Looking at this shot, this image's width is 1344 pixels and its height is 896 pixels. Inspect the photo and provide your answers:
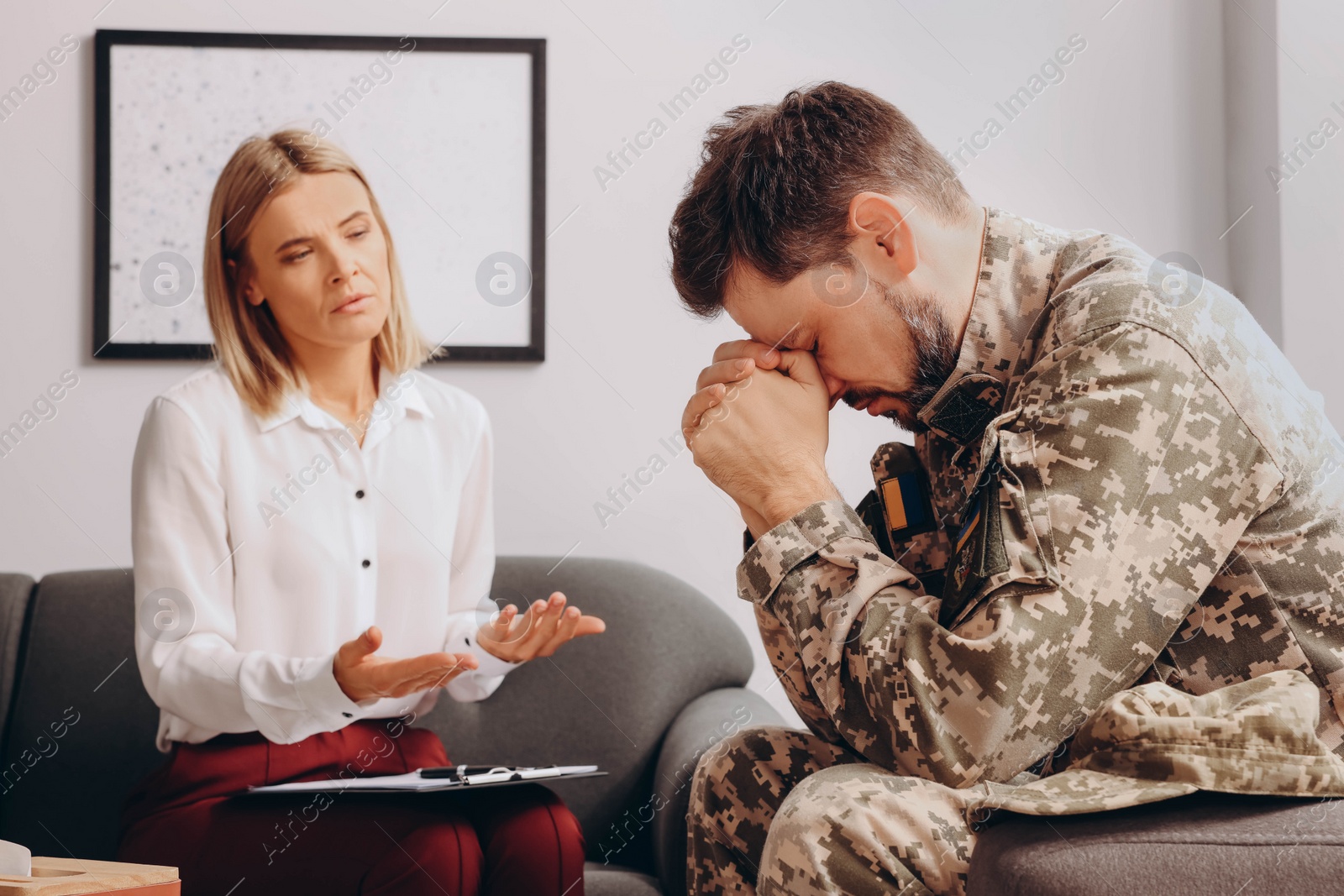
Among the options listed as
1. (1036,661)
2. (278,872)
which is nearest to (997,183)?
(1036,661)

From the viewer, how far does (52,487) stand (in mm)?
1922

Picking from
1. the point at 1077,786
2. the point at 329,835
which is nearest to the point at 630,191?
the point at 329,835

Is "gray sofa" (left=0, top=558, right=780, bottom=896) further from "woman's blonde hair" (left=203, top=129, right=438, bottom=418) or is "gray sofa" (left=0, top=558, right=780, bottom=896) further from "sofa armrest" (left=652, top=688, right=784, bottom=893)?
"woman's blonde hair" (left=203, top=129, right=438, bottom=418)

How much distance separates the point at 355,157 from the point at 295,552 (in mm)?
861

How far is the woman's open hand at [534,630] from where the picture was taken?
137 centimetres

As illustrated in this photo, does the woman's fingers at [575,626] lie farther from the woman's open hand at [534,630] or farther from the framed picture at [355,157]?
the framed picture at [355,157]

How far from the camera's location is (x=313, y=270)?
61.9 inches

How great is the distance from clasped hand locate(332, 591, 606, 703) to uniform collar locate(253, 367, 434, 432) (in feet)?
1.18

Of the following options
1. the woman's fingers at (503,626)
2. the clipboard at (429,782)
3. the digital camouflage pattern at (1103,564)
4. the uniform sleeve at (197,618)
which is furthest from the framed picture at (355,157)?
the digital camouflage pattern at (1103,564)

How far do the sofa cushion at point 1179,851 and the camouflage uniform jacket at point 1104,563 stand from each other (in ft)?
0.35

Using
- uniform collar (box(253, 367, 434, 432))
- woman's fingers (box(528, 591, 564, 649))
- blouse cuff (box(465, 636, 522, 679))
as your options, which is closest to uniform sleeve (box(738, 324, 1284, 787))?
woman's fingers (box(528, 591, 564, 649))

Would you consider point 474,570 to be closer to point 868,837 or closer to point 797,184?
point 797,184

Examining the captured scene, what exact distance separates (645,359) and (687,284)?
0.96 m

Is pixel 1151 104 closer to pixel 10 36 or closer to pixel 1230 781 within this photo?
pixel 1230 781
